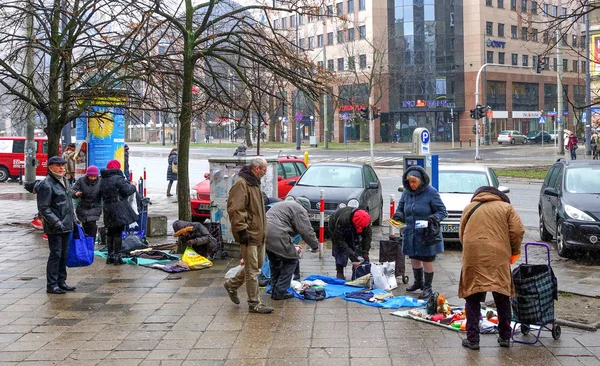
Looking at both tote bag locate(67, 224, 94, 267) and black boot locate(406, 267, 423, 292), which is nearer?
black boot locate(406, 267, 423, 292)

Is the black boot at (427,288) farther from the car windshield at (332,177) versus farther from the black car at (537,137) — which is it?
the black car at (537,137)

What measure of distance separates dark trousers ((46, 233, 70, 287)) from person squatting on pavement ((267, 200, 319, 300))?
2.75 meters

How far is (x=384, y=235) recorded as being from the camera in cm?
1505

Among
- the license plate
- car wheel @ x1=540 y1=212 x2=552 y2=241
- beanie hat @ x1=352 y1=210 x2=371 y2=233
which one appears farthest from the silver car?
beanie hat @ x1=352 y1=210 x2=371 y2=233

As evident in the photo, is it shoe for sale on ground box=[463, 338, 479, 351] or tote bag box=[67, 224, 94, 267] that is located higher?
tote bag box=[67, 224, 94, 267]

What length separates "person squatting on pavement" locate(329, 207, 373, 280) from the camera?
9445mm

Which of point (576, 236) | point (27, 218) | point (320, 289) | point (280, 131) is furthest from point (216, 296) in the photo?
point (280, 131)


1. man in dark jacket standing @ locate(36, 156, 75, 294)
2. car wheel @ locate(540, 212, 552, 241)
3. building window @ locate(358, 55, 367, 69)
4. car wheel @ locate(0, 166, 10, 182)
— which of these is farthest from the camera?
building window @ locate(358, 55, 367, 69)

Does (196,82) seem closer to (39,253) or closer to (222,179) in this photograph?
(222,179)

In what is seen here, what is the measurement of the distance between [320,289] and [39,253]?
6.13 m

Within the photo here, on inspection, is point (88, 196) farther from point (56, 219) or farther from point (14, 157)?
point (14, 157)

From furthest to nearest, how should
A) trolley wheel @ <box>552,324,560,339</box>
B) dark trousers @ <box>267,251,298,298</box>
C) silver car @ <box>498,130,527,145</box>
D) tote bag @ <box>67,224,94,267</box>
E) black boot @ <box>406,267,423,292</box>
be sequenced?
Answer: silver car @ <box>498,130,527,145</box>, tote bag @ <box>67,224,94,267</box>, black boot @ <box>406,267,423,292</box>, dark trousers @ <box>267,251,298,298</box>, trolley wheel @ <box>552,324,560,339</box>

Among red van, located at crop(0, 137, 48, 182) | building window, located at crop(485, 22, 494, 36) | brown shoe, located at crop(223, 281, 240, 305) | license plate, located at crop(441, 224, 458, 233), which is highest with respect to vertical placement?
building window, located at crop(485, 22, 494, 36)

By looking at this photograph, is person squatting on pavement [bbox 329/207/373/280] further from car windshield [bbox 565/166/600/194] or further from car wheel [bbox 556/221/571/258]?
car windshield [bbox 565/166/600/194]
